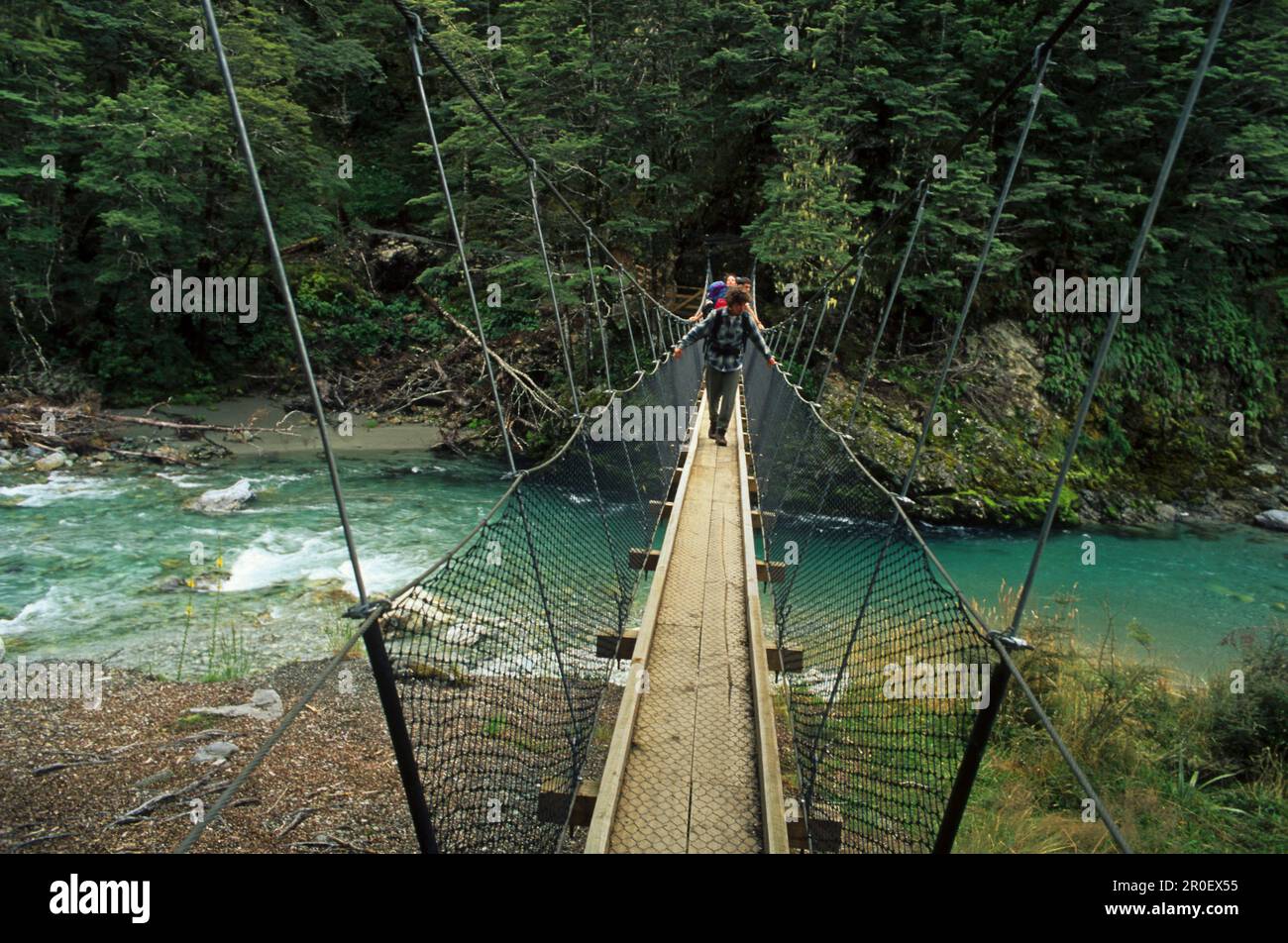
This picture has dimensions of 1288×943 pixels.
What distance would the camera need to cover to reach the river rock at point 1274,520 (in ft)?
27.6

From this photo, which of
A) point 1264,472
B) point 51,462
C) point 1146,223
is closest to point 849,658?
point 1146,223

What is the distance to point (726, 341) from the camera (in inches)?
179

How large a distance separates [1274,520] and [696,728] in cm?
951

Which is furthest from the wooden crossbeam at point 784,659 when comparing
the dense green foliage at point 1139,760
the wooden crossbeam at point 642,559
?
the dense green foliage at point 1139,760

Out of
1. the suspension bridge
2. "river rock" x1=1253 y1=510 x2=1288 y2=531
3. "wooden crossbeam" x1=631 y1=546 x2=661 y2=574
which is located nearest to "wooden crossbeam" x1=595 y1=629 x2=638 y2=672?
the suspension bridge

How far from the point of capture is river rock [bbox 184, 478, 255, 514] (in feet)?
24.3

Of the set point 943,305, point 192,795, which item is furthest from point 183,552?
point 943,305

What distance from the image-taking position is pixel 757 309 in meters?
12.0

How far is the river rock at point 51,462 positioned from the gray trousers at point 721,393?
25.5ft

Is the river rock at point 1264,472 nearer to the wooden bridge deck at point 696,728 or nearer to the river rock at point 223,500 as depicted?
the wooden bridge deck at point 696,728

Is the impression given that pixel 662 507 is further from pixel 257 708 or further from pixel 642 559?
pixel 257 708

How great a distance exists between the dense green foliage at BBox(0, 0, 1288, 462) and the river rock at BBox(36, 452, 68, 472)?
255 centimetres

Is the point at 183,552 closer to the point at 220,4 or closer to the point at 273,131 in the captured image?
the point at 273,131

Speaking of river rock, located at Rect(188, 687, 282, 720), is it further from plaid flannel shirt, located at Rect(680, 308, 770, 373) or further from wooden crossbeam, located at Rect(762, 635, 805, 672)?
plaid flannel shirt, located at Rect(680, 308, 770, 373)
